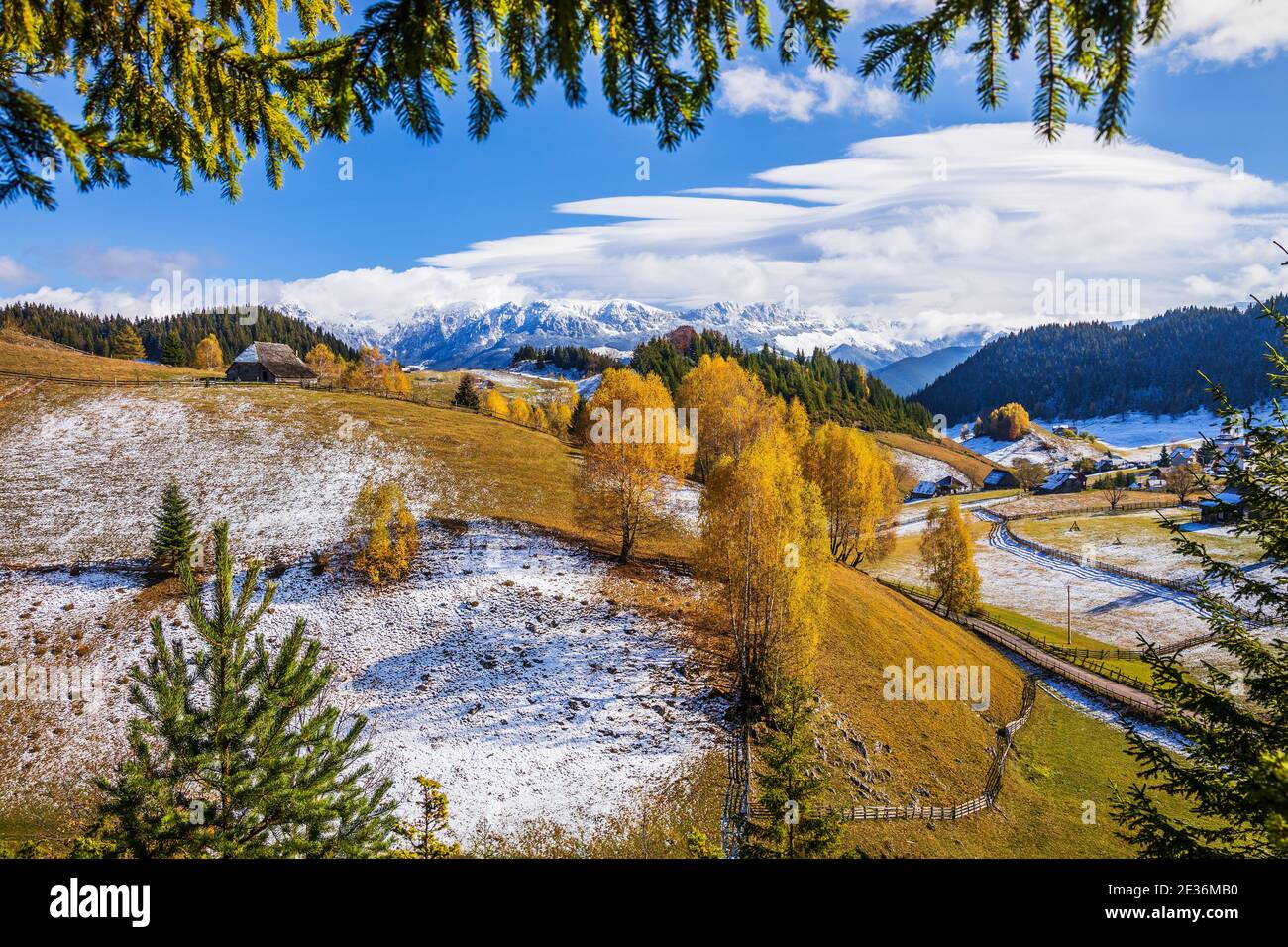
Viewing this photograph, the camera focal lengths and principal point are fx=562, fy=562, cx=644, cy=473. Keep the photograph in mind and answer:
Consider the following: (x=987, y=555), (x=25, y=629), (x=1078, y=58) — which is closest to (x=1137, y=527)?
(x=987, y=555)

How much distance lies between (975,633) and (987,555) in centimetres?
3764

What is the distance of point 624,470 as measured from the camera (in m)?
36.8

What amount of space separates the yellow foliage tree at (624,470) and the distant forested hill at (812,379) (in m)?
75.0

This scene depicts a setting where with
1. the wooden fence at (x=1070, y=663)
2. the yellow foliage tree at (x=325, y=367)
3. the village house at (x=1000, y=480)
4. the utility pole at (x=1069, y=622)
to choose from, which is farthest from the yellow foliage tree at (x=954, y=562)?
the village house at (x=1000, y=480)

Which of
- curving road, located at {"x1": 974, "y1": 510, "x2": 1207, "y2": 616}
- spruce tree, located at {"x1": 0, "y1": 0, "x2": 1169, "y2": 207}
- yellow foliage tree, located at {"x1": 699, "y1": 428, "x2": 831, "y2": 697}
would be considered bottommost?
curving road, located at {"x1": 974, "y1": 510, "x2": 1207, "y2": 616}

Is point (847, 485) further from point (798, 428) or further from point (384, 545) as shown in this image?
point (384, 545)

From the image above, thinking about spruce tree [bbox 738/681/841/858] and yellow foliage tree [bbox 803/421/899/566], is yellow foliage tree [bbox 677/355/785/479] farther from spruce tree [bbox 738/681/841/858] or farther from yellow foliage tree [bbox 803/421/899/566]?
→ spruce tree [bbox 738/681/841/858]

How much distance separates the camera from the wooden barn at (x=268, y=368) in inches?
3049

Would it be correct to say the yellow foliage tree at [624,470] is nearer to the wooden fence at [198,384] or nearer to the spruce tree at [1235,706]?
the spruce tree at [1235,706]

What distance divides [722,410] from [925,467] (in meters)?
96.4

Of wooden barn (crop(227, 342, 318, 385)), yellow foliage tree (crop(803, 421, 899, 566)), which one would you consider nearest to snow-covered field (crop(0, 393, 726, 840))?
yellow foliage tree (crop(803, 421, 899, 566))

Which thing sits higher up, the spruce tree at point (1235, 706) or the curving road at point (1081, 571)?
the spruce tree at point (1235, 706)

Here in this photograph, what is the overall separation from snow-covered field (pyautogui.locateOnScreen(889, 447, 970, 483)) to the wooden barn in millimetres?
120290

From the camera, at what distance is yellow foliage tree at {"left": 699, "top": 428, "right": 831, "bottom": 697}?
25.9m
